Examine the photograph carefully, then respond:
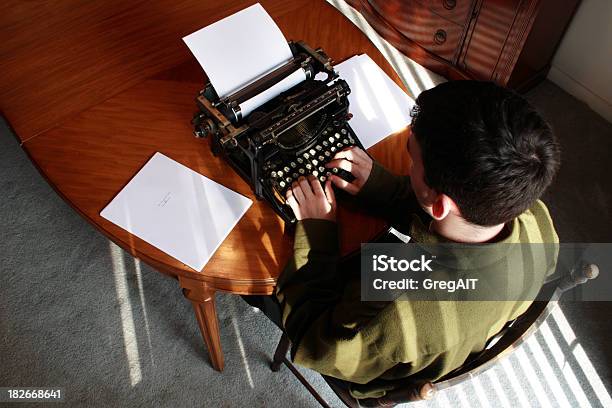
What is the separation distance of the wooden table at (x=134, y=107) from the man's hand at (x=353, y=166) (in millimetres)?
78

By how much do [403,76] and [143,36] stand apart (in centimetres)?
117

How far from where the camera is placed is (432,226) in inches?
49.0

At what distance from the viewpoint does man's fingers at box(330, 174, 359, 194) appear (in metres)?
1.42

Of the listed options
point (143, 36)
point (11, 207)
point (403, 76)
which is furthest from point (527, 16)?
point (11, 207)

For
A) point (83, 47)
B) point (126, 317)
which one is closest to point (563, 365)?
point (126, 317)

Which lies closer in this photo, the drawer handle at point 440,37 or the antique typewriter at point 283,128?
the antique typewriter at point 283,128

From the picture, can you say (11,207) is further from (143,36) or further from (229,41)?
(229,41)

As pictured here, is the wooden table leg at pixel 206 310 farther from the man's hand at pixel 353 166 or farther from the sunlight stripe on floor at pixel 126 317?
the man's hand at pixel 353 166

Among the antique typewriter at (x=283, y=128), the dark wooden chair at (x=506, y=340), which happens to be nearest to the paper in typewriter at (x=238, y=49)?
the antique typewriter at (x=283, y=128)

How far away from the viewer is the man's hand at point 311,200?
136 cm

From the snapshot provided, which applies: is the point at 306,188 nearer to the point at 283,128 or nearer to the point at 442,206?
the point at 283,128

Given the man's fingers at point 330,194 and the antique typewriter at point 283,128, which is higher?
the antique typewriter at point 283,128

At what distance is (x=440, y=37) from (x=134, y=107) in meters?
1.44

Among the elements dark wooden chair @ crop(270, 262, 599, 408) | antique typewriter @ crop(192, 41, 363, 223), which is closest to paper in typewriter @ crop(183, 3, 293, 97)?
antique typewriter @ crop(192, 41, 363, 223)
